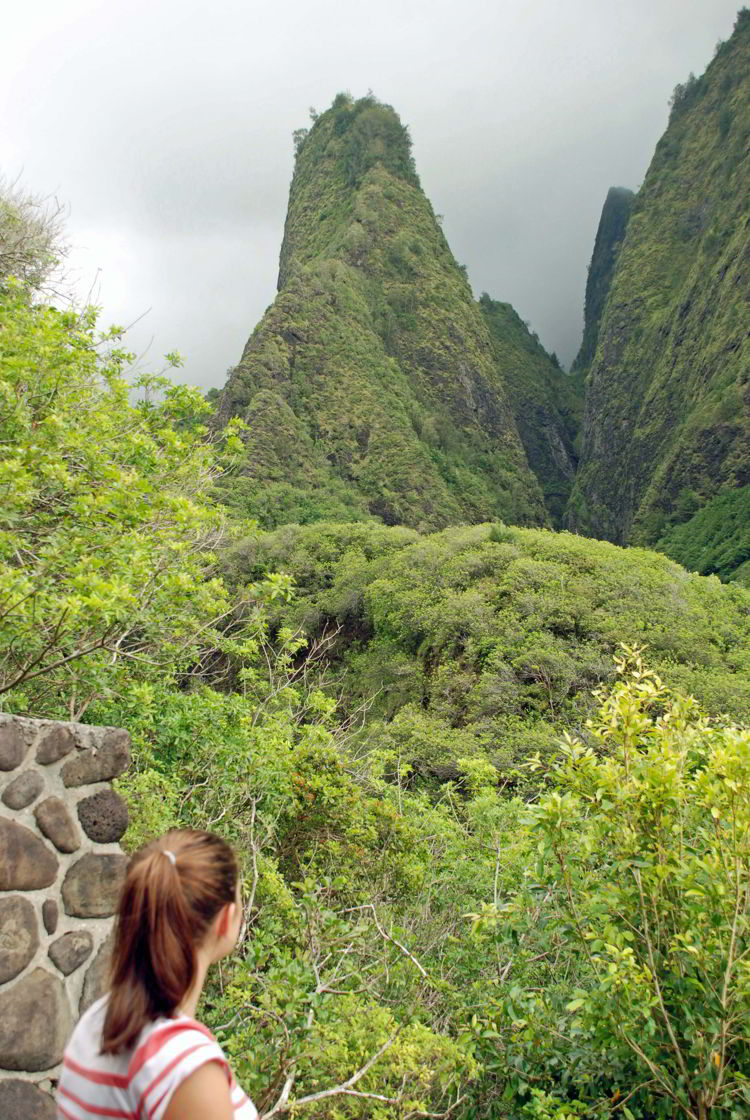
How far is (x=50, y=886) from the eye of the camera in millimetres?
2611

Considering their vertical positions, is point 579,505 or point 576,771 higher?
point 579,505

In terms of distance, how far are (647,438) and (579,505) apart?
11.8 meters

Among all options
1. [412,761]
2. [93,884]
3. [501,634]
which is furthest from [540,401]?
[93,884]

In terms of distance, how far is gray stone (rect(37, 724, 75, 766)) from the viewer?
2676 mm

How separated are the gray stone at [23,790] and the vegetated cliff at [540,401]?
76031 millimetres

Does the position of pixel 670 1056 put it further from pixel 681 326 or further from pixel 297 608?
pixel 681 326

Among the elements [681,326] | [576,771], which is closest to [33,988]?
[576,771]

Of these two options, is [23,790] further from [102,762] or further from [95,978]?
[95,978]

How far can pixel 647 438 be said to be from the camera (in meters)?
64.1

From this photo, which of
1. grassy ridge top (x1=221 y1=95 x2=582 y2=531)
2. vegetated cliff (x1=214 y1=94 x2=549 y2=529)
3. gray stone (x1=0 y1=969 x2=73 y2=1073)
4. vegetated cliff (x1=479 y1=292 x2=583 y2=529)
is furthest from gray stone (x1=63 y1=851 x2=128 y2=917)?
vegetated cliff (x1=479 y1=292 x2=583 y2=529)

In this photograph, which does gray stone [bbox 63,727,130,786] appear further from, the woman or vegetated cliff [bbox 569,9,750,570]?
vegetated cliff [bbox 569,9,750,570]

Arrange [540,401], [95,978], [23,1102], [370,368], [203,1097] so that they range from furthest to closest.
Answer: [540,401], [370,368], [95,978], [23,1102], [203,1097]

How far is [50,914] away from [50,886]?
0.29 feet

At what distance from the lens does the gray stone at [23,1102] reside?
238 cm
